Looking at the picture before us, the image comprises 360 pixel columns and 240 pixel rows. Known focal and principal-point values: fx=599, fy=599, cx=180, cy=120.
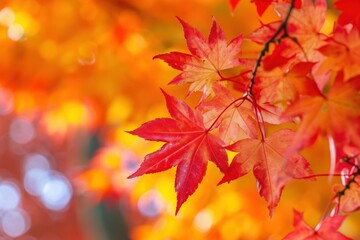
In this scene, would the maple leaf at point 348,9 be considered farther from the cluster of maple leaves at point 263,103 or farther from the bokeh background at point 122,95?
the bokeh background at point 122,95

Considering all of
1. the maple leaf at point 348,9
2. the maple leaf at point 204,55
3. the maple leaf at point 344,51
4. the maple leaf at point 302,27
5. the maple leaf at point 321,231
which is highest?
the maple leaf at point 204,55

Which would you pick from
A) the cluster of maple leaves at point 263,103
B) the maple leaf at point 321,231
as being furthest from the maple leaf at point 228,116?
the maple leaf at point 321,231

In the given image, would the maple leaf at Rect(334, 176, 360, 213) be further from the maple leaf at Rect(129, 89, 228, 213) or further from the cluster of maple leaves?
the maple leaf at Rect(129, 89, 228, 213)

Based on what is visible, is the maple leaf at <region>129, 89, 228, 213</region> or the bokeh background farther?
the bokeh background

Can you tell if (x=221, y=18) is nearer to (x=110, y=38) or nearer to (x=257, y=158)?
(x=110, y=38)

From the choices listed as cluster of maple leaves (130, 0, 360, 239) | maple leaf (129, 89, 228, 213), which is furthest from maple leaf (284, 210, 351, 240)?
maple leaf (129, 89, 228, 213)

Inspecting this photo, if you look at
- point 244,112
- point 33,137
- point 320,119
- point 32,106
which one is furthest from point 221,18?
point 33,137

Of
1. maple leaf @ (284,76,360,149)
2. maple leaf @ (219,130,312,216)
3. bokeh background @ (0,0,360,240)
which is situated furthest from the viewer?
bokeh background @ (0,0,360,240)

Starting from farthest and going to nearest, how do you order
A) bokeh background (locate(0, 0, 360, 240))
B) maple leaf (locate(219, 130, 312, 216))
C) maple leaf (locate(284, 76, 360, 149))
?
bokeh background (locate(0, 0, 360, 240)) < maple leaf (locate(219, 130, 312, 216)) < maple leaf (locate(284, 76, 360, 149))
